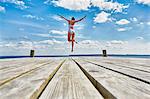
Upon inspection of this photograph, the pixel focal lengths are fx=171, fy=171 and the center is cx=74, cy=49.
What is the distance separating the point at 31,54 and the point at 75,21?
15.3 ft

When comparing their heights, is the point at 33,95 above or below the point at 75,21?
below

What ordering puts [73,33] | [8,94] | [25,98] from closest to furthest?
[25,98] < [8,94] < [73,33]

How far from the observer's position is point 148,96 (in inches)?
36.3

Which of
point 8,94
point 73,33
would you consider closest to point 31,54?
point 73,33

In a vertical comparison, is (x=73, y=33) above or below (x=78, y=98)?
above

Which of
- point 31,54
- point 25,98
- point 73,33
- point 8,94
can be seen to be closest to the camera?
point 25,98

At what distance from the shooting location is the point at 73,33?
504 inches

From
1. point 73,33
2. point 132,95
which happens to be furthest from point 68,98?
point 73,33

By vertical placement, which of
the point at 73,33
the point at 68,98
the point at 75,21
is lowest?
the point at 68,98

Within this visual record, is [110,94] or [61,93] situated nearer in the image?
[110,94]

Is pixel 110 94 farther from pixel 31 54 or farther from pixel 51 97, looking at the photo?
pixel 31 54

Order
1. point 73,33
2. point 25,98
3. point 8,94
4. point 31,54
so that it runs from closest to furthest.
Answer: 1. point 25,98
2. point 8,94
3. point 73,33
4. point 31,54

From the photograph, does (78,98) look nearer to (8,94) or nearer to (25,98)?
(25,98)

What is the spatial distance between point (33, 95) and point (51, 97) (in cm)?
10
